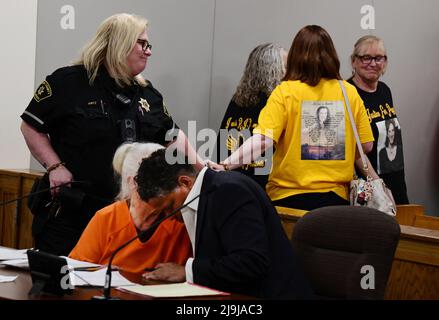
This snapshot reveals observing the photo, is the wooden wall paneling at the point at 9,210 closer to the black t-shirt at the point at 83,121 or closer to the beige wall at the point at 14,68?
the beige wall at the point at 14,68

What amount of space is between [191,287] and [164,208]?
49 centimetres

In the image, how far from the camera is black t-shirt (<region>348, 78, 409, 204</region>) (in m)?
5.70

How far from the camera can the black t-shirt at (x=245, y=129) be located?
5.39 metres

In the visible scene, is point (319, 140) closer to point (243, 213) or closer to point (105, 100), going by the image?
point (105, 100)

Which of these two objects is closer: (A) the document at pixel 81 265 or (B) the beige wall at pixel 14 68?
(A) the document at pixel 81 265

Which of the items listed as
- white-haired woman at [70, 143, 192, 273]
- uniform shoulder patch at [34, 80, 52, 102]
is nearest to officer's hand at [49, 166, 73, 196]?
uniform shoulder patch at [34, 80, 52, 102]

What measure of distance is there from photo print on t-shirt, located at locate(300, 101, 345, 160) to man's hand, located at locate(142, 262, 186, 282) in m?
1.52

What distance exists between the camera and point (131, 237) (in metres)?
3.49

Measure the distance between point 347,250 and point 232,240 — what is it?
0.58 m

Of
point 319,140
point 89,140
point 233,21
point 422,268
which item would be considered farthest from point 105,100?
point 233,21

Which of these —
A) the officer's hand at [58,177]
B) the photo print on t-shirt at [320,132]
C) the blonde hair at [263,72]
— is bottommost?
the officer's hand at [58,177]

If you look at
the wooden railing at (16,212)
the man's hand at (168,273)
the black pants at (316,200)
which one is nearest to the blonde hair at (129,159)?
the man's hand at (168,273)

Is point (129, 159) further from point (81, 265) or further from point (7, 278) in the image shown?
point (7, 278)

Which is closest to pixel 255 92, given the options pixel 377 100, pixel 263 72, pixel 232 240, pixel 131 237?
pixel 263 72
